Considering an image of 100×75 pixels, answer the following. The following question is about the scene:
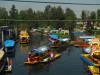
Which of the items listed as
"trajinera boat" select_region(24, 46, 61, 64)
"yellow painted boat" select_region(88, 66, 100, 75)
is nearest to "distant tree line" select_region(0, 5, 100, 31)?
"trajinera boat" select_region(24, 46, 61, 64)

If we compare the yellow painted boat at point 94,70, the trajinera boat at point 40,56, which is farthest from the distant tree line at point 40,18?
the yellow painted boat at point 94,70

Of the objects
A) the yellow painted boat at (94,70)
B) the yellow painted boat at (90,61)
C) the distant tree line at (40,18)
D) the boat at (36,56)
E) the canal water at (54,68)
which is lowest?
the canal water at (54,68)

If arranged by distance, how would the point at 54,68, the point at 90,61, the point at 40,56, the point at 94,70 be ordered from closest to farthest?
the point at 94,70 → the point at 54,68 → the point at 90,61 → the point at 40,56

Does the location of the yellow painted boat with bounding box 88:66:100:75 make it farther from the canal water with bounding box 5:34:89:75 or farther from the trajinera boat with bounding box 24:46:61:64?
the trajinera boat with bounding box 24:46:61:64

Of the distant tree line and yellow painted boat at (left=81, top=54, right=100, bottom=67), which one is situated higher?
the distant tree line

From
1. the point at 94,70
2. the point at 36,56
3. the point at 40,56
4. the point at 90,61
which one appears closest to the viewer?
the point at 94,70

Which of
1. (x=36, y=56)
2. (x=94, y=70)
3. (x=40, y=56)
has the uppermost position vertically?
(x=36, y=56)

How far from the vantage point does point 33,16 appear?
152 m

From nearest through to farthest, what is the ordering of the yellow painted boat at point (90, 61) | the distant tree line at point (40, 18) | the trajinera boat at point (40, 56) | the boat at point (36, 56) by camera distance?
the yellow painted boat at point (90, 61)
the boat at point (36, 56)
the trajinera boat at point (40, 56)
the distant tree line at point (40, 18)

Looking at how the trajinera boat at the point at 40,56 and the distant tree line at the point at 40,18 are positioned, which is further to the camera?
the distant tree line at the point at 40,18

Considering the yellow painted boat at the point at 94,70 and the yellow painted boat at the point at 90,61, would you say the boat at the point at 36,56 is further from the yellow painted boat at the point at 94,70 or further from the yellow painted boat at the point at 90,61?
the yellow painted boat at the point at 94,70

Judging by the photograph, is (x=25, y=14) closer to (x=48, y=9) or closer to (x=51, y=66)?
(x=48, y=9)

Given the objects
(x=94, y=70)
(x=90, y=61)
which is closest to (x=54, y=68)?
(x=90, y=61)

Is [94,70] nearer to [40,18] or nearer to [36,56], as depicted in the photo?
[36,56]
